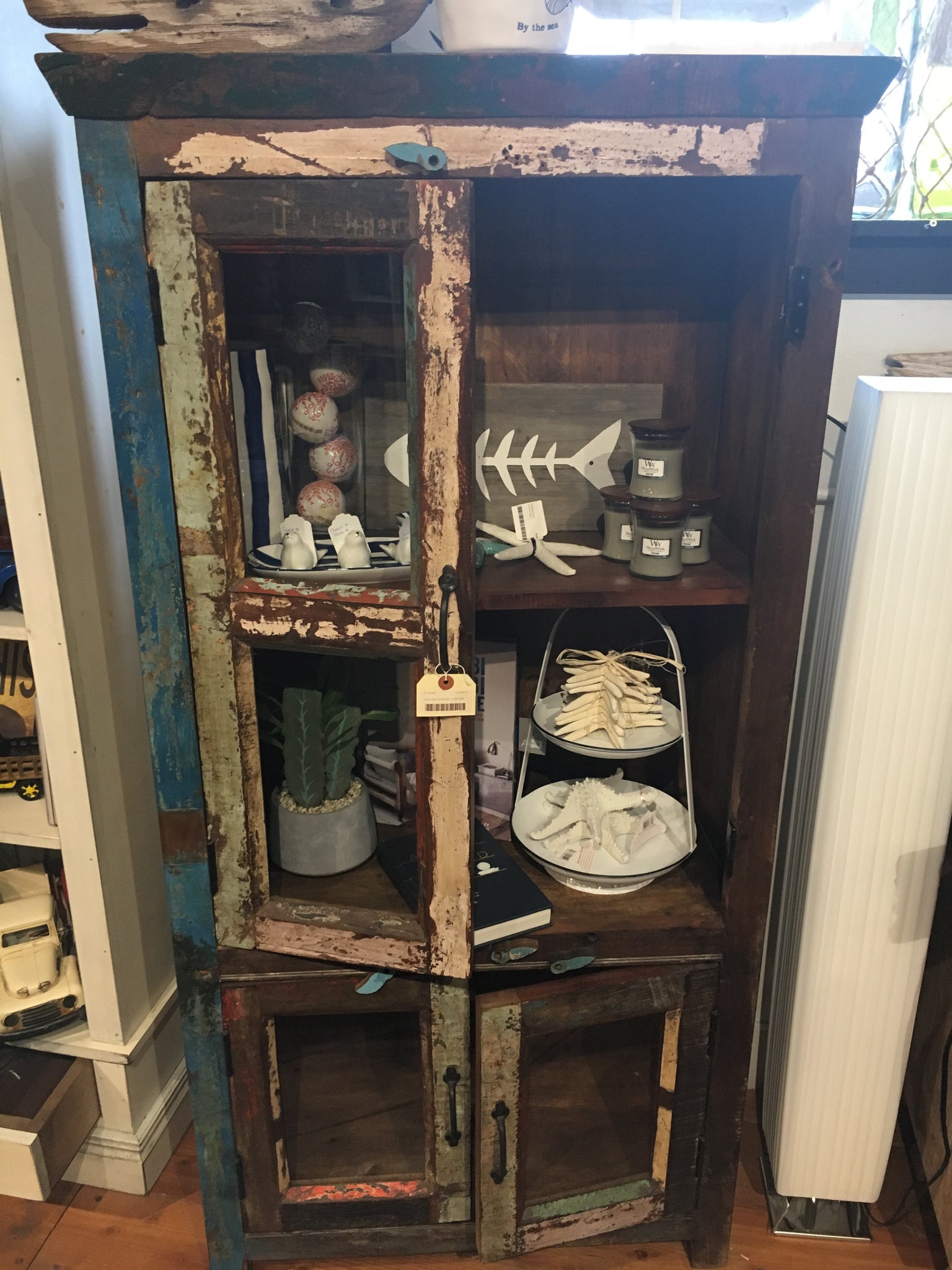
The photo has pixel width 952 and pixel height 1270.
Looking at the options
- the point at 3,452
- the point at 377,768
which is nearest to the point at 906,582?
the point at 377,768

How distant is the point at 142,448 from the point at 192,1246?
1.31m

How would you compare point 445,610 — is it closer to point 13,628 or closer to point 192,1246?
point 13,628

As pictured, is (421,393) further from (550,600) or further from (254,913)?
(254,913)

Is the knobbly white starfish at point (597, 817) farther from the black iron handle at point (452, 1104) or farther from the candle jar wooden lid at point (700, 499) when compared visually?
the candle jar wooden lid at point (700, 499)

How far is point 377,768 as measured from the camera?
4.51ft

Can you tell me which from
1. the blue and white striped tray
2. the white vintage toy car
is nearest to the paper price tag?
the blue and white striped tray

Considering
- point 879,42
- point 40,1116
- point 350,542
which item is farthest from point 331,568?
point 879,42

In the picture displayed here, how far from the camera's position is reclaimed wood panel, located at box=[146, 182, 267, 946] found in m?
1.02

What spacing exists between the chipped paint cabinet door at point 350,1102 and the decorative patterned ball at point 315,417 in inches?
29.0

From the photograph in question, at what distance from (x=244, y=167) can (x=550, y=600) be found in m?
0.60

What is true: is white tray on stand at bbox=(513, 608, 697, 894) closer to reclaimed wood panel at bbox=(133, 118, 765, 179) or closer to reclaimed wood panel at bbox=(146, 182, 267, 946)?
reclaimed wood panel at bbox=(146, 182, 267, 946)

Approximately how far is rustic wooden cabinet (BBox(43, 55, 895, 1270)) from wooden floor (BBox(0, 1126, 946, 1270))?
3.5 inches

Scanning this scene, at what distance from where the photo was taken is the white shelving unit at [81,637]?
4.09 feet

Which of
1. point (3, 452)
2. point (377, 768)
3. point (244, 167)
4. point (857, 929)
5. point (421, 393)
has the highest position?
point (244, 167)
